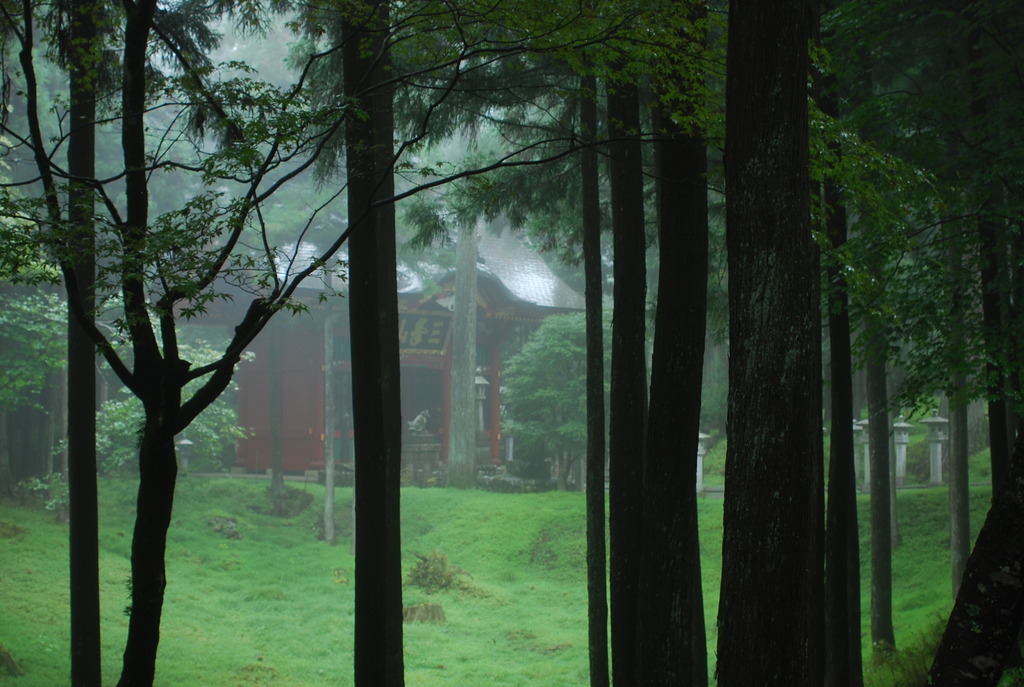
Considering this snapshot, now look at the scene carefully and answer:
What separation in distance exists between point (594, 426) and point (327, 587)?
1012 centimetres

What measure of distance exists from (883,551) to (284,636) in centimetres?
935

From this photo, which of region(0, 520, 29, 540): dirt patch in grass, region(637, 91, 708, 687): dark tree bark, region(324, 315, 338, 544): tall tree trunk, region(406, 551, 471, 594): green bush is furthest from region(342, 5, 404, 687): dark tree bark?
region(324, 315, 338, 544): tall tree trunk

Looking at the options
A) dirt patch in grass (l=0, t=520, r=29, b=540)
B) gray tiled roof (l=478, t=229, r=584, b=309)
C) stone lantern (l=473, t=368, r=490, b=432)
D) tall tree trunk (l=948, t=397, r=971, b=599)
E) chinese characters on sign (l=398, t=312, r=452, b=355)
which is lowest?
dirt patch in grass (l=0, t=520, r=29, b=540)

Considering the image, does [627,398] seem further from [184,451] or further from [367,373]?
[184,451]

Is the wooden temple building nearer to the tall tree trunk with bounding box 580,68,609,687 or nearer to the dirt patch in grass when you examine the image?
the dirt patch in grass

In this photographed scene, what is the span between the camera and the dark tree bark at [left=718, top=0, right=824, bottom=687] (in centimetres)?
440

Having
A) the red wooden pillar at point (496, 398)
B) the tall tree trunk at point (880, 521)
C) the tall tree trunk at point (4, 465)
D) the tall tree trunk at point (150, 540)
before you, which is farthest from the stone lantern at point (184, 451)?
the tall tree trunk at point (150, 540)

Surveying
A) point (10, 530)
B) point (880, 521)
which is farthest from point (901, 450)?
point (10, 530)

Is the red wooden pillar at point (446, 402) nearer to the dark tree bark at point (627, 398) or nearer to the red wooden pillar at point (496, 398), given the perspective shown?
the red wooden pillar at point (496, 398)

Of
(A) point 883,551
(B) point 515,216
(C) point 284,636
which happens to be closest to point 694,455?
(B) point 515,216

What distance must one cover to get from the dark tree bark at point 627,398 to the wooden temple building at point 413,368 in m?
18.6

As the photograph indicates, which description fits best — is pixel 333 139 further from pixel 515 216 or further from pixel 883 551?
pixel 883 551

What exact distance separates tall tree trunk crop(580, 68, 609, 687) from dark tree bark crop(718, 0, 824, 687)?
4.73 meters

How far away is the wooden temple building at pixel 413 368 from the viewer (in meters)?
27.2
